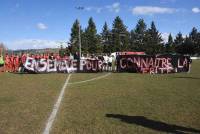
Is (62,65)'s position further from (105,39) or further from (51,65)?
(105,39)

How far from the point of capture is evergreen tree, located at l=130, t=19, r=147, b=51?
132500mm

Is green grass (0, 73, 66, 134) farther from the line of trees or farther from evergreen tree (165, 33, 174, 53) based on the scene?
evergreen tree (165, 33, 174, 53)

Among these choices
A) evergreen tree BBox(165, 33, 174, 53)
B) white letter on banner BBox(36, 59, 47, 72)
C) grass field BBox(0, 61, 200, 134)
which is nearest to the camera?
grass field BBox(0, 61, 200, 134)

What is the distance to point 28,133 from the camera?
815 centimetres

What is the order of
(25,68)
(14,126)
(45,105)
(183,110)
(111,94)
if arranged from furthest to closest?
(25,68), (111,94), (45,105), (183,110), (14,126)

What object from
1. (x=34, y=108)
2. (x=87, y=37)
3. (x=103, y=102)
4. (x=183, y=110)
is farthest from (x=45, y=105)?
(x=87, y=37)

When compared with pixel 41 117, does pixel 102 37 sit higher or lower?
higher

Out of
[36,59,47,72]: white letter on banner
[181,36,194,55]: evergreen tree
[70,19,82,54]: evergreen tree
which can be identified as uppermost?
[70,19,82,54]: evergreen tree

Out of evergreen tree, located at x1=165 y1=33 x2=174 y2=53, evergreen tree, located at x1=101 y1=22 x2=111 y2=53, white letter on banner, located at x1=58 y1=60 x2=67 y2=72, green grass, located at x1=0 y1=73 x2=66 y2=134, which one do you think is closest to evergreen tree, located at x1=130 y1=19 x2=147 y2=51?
evergreen tree, located at x1=101 y1=22 x2=111 y2=53

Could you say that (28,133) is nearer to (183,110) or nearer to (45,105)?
(45,105)

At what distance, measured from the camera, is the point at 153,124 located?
9.00 meters

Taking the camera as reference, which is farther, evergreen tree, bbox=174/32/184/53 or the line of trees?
evergreen tree, bbox=174/32/184/53

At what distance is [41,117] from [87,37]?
112789 mm

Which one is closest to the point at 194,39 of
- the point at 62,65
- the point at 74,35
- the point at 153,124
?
the point at 74,35
